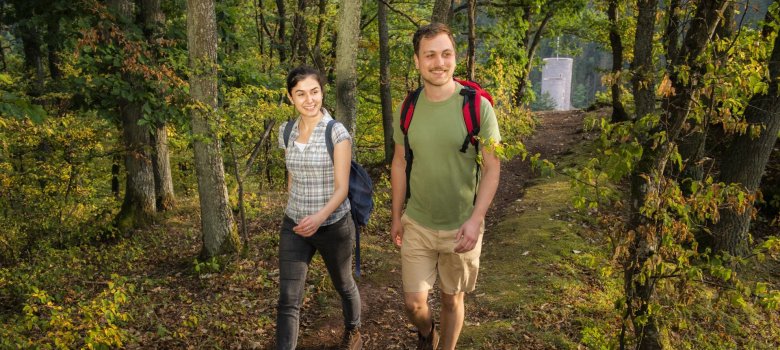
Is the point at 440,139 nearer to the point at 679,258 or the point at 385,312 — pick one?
the point at 679,258

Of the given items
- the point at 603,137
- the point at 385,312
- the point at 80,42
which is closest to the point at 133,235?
the point at 80,42

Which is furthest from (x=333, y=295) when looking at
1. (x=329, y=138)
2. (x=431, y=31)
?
(x=431, y=31)

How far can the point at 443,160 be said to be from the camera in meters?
3.36

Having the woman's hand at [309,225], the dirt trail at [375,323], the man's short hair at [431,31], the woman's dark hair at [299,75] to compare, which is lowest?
the dirt trail at [375,323]

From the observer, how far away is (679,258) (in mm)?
2977

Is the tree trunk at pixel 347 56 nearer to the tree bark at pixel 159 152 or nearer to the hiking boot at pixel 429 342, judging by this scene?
the hiking boot at pixel 429 342

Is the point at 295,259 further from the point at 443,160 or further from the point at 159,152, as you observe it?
the point at 159,152

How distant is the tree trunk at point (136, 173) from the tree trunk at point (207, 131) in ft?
11.5

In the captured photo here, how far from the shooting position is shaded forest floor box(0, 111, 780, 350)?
16.1 feet

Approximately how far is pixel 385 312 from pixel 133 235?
663cm

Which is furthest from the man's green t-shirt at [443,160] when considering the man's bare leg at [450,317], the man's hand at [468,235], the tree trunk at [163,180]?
the tree trunk at [163,180]

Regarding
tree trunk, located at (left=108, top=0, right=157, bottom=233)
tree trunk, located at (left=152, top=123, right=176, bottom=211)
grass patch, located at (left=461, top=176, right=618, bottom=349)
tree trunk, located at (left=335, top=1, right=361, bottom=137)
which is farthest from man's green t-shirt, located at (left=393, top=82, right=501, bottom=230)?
tree trunk, located at (left=152, top=123, right=176, bottom=211)

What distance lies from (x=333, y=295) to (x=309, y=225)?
270 cm

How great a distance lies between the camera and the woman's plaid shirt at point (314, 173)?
→ 12.2 feet
